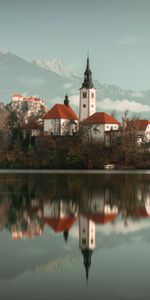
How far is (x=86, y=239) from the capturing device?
17.6 metres

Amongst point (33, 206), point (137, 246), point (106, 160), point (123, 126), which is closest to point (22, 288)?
point (137, 246)

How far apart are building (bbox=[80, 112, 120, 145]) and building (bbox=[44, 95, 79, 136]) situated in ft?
14.1

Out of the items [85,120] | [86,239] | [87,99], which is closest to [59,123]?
[85,120]

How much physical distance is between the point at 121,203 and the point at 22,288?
1732cm

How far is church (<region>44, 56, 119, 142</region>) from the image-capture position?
10731 cm

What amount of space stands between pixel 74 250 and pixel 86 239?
1.72m

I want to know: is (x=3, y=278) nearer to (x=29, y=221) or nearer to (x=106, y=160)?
(x=29, y=221)

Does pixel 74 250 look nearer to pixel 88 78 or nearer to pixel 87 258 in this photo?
pixel 87 258

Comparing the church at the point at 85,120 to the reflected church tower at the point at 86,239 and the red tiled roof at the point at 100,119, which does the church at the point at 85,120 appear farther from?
the reflected church tower at the point at 86,239

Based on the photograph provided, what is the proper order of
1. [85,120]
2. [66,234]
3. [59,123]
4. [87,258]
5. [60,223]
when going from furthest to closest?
[59,123] → [85,120] → [60,223] → [66,234] → [87,258]

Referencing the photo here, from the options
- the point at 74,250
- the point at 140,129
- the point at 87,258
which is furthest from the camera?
the point at 140,129

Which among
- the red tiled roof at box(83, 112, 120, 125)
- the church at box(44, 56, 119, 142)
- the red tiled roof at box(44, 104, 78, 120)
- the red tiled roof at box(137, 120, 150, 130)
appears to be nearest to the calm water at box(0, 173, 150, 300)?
the church at box(44, 56, 119, 142)

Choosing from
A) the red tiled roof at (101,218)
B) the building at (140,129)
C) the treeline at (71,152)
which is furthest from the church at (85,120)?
the red tiled roof at (101,218)

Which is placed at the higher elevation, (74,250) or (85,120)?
(85,120)
